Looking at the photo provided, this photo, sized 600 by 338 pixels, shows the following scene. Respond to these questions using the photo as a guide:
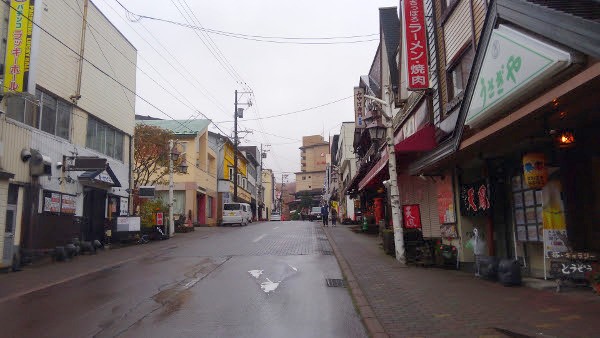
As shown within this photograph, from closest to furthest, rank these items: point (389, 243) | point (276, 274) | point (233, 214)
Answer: point (276, 274) → point (389, 243) → point (233, 214)

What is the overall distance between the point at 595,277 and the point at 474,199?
385 cm

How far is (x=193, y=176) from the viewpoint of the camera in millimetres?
40156

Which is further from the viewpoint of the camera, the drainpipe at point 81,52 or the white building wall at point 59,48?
the drainpipe at point 81,52

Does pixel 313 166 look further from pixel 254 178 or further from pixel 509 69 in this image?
pixel 509 69

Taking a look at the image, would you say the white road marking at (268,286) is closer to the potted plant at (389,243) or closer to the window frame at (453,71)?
the potted plant at (389,243)

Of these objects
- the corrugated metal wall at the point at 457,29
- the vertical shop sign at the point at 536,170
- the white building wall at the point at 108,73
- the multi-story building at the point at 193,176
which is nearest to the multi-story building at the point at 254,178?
the multi-story building at the point at 193,176

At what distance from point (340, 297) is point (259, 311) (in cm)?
193

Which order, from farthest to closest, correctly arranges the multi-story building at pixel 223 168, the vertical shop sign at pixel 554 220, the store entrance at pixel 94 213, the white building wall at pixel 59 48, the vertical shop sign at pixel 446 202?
the multi-story building at pixel 223 168
the store entrance at pixel 94 213
the white building wall at pixel 59 48
the vertical shop sign at pixel 446 202
the vertical shop sign at pixel 554 220

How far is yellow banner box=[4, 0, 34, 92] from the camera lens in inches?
536

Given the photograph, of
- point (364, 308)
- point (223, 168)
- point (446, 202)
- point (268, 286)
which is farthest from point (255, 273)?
point (223, 168)

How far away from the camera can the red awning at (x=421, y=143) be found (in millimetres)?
12656

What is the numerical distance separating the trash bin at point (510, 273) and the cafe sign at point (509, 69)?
2.97m

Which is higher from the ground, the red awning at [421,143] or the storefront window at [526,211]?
the red awning at [421,143]

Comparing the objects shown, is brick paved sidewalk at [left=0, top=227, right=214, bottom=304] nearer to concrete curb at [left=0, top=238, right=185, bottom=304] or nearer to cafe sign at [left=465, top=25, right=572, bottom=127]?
concrete curb at [left=0, top=238, right=185, bottom=304]
